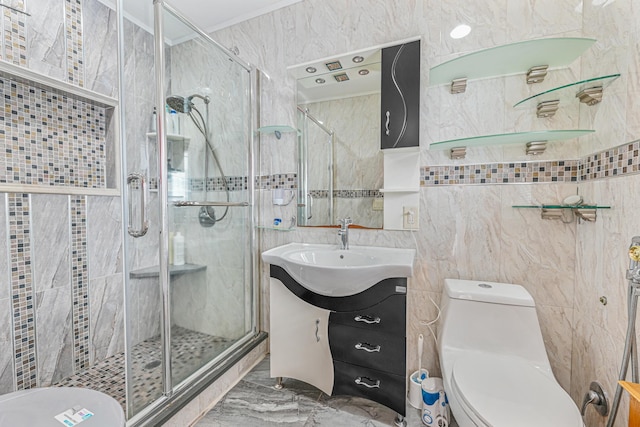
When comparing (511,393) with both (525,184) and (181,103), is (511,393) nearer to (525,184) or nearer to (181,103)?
(525,184)

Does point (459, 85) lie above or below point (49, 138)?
above

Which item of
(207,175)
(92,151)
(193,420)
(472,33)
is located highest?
(472,33)

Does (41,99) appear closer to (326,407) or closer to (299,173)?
(299,173)

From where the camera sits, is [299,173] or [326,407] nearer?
[326,407]

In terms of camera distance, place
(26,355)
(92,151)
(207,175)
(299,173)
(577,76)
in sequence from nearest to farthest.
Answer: (577,76), (26,355), (207,175), (92,151), (299,173)

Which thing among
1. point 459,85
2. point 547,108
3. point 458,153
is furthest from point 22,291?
point 547,108

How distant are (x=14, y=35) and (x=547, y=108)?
2.63 meters

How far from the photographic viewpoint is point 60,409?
0.80 meters

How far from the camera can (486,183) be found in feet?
4.68

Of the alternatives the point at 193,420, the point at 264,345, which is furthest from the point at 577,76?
the point at 193,420

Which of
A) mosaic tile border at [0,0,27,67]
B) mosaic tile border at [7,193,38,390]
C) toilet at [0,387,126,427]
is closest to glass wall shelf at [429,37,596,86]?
toilet at [0,387,126,427]

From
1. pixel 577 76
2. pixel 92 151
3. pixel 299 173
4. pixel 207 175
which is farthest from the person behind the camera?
pixel 299 173

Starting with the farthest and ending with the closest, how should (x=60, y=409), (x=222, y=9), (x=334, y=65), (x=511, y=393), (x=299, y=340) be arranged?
(x=222, y=9)
(x=334, y=65)
(x=299, y=340)
(x=511, y=393)
(x=60, y=409)

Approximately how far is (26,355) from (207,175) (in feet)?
4.24
